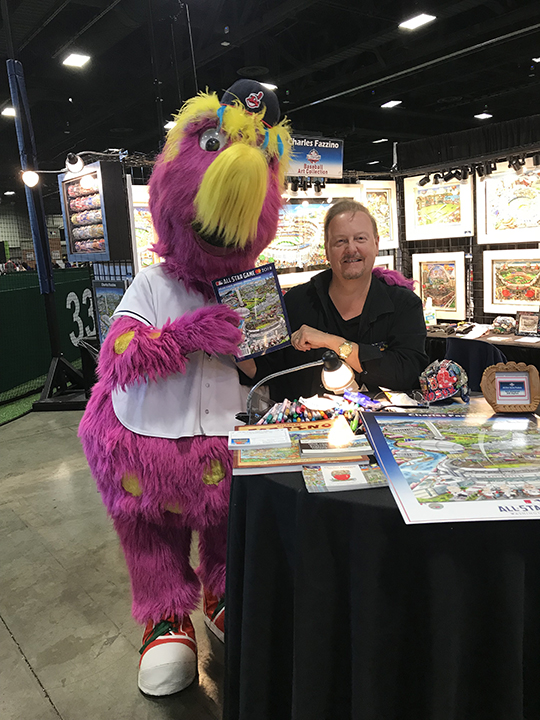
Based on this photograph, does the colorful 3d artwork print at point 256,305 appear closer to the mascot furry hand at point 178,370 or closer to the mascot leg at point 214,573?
the mascot furry hand at point 178,370

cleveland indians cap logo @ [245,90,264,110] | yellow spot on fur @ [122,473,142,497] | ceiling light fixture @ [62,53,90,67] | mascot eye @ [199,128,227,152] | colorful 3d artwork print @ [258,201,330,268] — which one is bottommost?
yellow spot on fur @ [122,473,142,497]

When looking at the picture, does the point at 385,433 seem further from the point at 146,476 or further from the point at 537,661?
the point at 146,476

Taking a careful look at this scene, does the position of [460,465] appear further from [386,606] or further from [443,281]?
[443,281]

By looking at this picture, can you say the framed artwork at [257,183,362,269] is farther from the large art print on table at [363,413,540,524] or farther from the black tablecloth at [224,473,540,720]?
the black tablecloth at [224,473,540,720]

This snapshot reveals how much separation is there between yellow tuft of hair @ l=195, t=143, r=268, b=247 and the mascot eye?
0.09 m

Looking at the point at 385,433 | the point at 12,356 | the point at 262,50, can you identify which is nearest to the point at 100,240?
the point at 12,356

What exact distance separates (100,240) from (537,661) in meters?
3.82

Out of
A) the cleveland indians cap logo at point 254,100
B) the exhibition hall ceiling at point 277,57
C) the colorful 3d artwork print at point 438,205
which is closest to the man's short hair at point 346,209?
the cleveland indians cap logo at point 254,100

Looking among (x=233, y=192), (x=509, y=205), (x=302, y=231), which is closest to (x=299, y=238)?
(x=302, y=231)

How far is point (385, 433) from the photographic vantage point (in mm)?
1333

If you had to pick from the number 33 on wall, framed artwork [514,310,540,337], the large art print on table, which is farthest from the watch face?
the number 33 on wall

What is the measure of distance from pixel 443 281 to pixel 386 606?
326 cm

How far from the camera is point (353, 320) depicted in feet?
6.29

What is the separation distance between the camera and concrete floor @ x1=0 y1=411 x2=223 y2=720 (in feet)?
5.52
